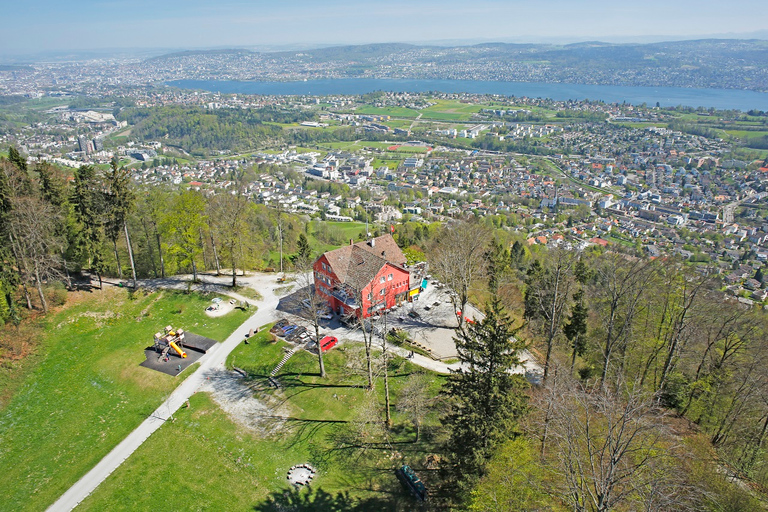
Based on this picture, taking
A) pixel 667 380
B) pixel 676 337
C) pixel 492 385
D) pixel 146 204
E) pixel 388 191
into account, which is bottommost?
pixel 388 191

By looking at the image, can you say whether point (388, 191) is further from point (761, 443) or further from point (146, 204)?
point (761, 443)

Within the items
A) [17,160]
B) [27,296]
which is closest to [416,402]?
[27,296]

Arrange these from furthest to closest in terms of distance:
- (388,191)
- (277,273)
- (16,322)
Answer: (388,191)
(277,273)
(16,322)

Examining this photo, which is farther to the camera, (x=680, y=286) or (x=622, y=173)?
(x=622, y=173)

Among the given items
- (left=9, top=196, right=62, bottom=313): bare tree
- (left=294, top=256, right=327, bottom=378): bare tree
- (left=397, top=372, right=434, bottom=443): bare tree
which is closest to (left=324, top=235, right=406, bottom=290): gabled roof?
(left=294, top=256, right=327, bottom=378): bare tree

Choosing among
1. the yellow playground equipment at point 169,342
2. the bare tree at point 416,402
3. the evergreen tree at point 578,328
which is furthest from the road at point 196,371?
the evergreen tree at point 578,328

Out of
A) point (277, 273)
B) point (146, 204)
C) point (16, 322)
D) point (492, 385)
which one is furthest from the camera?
point (277, 273)

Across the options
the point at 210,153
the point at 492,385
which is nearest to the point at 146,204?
the point at 492,385

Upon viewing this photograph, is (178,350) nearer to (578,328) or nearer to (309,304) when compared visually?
(309,304)
